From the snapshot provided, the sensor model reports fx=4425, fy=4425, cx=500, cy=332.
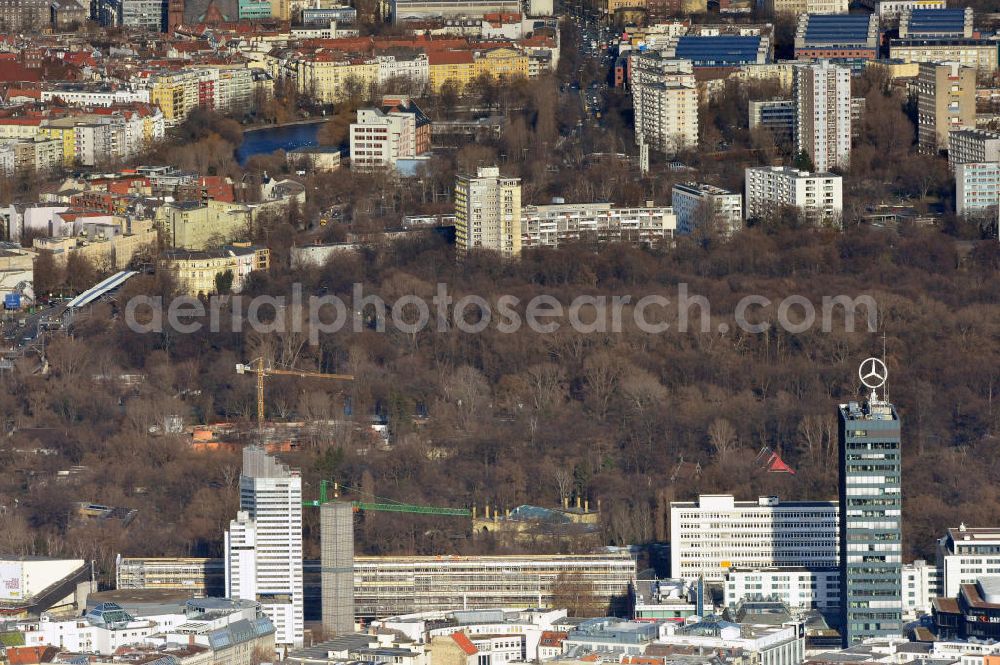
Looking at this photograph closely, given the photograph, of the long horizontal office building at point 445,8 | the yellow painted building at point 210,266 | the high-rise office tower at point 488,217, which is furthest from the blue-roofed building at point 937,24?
the yellow painted building at point 210,266

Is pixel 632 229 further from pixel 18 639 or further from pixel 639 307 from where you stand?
pixel 18 639

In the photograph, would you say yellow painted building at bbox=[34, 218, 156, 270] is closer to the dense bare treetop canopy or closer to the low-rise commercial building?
the dense bare treetop canopy

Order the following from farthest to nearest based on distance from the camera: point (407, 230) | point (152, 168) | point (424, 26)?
1. point (424, 26)
2. point (152, 168)
3. point (407, 230)

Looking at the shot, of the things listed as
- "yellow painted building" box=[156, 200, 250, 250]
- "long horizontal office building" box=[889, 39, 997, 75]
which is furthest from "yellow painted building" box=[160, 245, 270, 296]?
"long horizontal office building" box=[889, 39, 997, 75]

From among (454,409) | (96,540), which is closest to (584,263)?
(454,409)

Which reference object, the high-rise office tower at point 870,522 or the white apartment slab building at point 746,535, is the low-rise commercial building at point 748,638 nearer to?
the high-rise office tower at point 870,522

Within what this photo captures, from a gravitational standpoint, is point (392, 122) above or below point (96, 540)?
above

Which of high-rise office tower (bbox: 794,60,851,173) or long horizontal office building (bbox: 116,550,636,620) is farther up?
high-rise office tower (bbox: 794,60,851,173)
